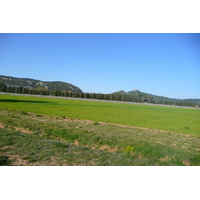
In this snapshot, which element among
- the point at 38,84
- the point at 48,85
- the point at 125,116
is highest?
the point at 38,84

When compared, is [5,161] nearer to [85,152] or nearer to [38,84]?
[85,152]

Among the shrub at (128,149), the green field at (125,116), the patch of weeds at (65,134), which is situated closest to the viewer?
the shrub at (128,149)

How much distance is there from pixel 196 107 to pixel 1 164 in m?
103

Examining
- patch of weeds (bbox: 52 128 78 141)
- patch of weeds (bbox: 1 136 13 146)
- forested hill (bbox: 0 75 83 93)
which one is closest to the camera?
patch of weeds (bbox: 1 136 13 146)

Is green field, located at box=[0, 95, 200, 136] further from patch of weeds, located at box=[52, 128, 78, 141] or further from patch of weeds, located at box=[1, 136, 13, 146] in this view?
patch of weeds, located at box=[1, 136, 13, 146]

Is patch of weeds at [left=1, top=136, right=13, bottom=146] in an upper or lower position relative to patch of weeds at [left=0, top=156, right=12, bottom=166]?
upper

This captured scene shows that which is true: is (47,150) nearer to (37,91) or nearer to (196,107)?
(37,91)

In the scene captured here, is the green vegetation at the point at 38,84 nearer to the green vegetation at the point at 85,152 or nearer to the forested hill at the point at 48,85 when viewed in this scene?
the forested hill at the point at 48,85

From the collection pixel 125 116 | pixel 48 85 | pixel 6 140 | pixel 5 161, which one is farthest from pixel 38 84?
pixel 5 161

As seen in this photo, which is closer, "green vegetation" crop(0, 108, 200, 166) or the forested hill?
"green vegetation" crop(0, 108, 200, 166)

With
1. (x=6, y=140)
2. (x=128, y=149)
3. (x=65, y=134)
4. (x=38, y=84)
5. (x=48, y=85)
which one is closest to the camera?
(x=6, y=140)

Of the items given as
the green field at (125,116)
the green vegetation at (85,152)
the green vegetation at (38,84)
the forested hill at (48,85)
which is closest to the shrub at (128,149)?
the green vegetation at (85,152)

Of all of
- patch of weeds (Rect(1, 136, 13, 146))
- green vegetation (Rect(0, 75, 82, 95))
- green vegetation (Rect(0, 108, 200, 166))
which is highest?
green vegetation (Rect(0, 75, 82, 95))

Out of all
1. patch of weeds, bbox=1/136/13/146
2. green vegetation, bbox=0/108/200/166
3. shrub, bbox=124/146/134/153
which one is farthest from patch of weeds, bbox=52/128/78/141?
shrub, bbox=124/146/134/153
